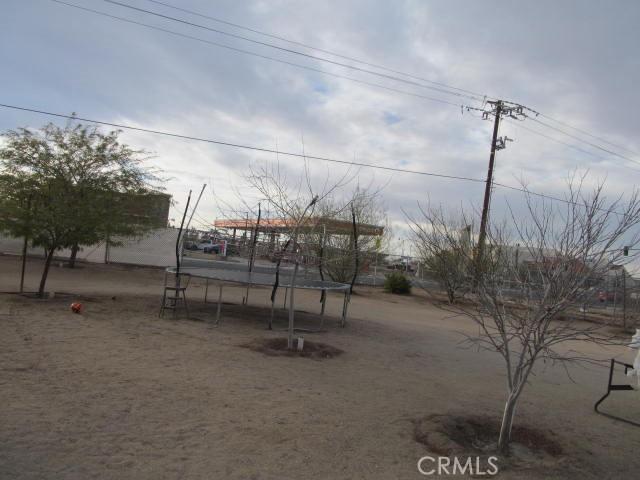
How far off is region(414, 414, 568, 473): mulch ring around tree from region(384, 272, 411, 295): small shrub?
18.8 meters

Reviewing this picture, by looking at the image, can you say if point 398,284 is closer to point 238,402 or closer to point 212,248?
point 212,248

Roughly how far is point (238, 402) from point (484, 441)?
2365mm

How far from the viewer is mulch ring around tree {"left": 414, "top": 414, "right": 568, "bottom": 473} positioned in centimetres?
432

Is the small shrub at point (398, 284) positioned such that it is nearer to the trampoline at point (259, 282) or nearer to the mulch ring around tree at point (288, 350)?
the trampoline at point (259, 282)

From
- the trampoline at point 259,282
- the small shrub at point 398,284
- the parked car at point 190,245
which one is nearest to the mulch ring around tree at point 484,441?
the trampoline at point 259,282

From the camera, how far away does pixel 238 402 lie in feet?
16.9

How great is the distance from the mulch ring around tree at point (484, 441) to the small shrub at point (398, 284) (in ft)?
61.8

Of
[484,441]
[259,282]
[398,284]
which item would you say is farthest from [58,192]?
[398,284]

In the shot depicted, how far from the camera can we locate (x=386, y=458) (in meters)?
4.11

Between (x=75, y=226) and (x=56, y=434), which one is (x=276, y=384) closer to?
(x=56, y=434)

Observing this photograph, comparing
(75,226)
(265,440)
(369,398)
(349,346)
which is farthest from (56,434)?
(75,226)

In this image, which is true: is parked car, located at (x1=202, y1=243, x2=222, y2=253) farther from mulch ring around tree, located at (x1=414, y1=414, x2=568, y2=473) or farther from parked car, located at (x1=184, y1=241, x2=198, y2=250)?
mulch ring around tree, located at (x1=414, y1=414, x2=568, y2=473)

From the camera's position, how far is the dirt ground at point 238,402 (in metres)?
3.75

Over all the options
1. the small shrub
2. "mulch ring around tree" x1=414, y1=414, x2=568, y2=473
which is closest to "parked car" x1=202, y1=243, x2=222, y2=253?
the small shrub
